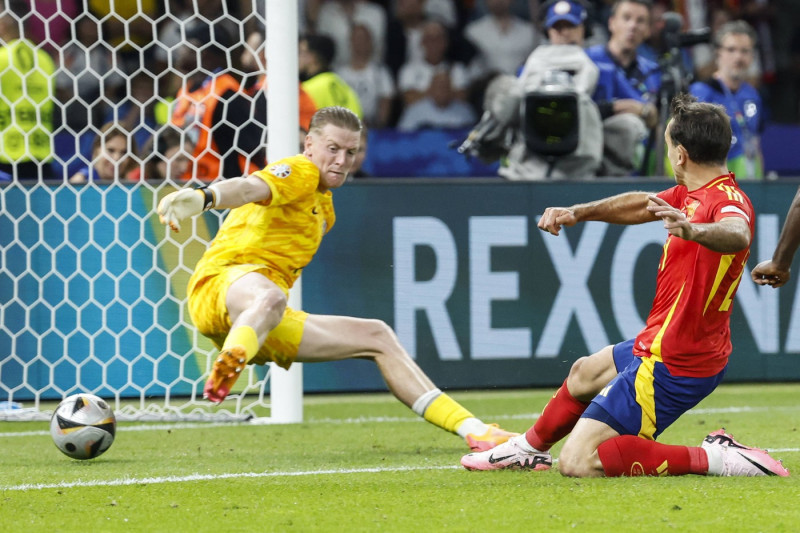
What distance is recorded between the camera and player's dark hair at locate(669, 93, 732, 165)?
14.9ft

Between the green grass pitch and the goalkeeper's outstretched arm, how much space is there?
3.28 ft

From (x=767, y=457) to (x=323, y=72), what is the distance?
18.4 ft

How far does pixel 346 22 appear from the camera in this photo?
1165 cm

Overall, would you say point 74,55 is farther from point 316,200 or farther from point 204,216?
point 316,200

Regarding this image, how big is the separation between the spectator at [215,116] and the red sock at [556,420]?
2.99 metres

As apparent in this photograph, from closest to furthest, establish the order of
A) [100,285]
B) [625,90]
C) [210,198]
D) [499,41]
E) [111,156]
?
[210,198] < [100,285] < [111,156] < [625,90] < [499,41]

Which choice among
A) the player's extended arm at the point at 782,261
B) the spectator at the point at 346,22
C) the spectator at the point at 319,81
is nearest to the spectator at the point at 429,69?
the spectator at the point at 346,22

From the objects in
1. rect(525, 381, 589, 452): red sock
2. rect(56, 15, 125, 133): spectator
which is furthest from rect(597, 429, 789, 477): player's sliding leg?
rect(56, 15, 125, 133): spectator

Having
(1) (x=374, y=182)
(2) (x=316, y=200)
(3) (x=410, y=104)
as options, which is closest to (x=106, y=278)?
(1) (x=374, y=182)

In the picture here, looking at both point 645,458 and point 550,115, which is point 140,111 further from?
point 645,458

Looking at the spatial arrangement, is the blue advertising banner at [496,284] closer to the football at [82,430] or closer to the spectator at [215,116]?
the spectator at [215,116]

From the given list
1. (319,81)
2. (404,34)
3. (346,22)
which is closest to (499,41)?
(404,34)

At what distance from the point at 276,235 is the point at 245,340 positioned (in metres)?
0.93

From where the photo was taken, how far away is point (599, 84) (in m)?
9.24
